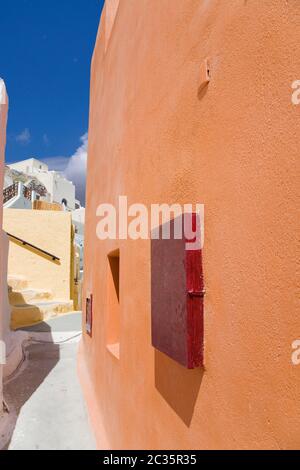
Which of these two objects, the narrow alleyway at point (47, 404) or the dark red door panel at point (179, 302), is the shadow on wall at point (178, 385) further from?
the narrow alleyway at point (47, 404)

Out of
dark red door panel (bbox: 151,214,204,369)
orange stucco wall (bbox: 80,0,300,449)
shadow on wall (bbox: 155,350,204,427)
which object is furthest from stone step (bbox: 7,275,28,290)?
dark red door panel (bbox: 151,214,204,369)

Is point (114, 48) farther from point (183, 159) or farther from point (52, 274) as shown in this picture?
point (52, 274)

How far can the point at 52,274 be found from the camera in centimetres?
1529

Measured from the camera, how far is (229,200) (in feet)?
4.53

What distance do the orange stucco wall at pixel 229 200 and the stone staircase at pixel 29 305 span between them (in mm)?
10039

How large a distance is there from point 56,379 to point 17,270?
9408 millimetres

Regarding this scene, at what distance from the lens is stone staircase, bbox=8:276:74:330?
11.7m

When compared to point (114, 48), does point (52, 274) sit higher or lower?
lower

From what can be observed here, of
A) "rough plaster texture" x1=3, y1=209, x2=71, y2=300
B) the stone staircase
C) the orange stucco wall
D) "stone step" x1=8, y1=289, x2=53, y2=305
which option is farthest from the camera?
"rough plaster texture" x1=3, y1=209, x2=71, y2=300

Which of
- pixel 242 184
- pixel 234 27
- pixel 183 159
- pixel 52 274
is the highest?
pixel 234 27

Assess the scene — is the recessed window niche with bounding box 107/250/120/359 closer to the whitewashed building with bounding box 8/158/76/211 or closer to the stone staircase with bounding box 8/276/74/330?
the stone staircase with bounding box 8/276/74/330

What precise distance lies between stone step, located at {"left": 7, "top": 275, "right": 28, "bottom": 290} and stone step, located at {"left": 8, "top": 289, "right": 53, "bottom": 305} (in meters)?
0.26
